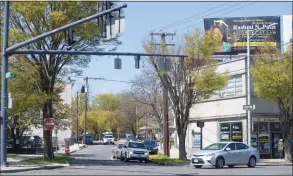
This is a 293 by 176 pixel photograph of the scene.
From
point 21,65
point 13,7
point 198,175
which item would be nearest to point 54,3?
point 13,7

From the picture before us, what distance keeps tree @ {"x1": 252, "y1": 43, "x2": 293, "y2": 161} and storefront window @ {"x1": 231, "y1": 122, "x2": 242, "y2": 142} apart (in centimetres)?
494

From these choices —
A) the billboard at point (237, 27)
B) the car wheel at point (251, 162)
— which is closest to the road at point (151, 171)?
the car wheel at point (251, 162)

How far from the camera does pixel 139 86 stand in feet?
213

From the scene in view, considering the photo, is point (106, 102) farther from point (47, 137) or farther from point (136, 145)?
point (47, 137)

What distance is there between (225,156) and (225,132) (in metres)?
13.8

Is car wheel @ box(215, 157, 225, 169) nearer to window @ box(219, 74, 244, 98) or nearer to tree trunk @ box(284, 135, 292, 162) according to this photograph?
tree trunk @ box(284, 135, 292, 162)

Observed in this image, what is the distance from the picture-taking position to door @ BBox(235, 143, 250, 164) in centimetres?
2935

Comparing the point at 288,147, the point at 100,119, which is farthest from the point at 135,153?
the point at 100,119

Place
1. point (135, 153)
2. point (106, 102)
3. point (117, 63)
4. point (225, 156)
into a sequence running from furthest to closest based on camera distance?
point (106, 102) → point (135, 153) → point (225, 156) → point (117, 63)

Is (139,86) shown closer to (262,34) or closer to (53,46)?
(262,34)

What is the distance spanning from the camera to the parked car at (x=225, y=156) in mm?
28438

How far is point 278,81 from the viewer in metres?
34.0

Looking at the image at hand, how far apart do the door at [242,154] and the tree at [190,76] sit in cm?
643

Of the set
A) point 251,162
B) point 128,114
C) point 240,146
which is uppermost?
point 128,114
